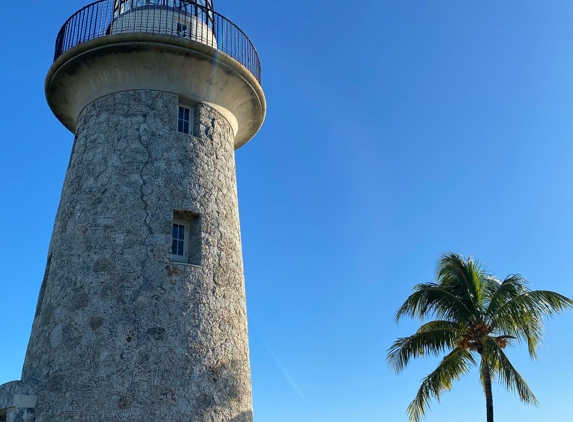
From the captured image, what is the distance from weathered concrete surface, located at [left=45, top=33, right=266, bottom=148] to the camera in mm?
11797

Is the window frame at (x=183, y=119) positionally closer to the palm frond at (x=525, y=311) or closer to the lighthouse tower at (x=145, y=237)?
the lighthouse tower at (x=145, y=237)

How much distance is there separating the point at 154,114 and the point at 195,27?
2567mm

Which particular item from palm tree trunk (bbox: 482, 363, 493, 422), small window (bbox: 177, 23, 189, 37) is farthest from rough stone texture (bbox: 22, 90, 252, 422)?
palm tree trunk (bbox: 482, 363, 493, 422)

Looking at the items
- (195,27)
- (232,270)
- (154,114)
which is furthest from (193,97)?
(232,270)

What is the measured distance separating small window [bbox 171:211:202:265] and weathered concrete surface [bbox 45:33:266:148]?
8.59 ft

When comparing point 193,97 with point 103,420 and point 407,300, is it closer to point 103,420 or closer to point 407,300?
point 103,420

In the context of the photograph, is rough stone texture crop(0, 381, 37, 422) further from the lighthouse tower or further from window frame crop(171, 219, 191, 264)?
window frame crop(171, 219, 191, 264)

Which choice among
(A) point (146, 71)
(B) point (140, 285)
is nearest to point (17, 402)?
(B) point (140, 285)

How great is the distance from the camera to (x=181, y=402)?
9.72 m

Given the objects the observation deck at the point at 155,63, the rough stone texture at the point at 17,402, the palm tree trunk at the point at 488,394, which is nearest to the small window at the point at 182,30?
the observation deck at the point at 155,63

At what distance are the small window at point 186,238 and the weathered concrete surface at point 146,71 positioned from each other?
2.62m

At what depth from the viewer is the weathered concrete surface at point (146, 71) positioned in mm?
11797

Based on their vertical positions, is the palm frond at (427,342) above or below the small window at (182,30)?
below

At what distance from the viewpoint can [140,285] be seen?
1023cm
